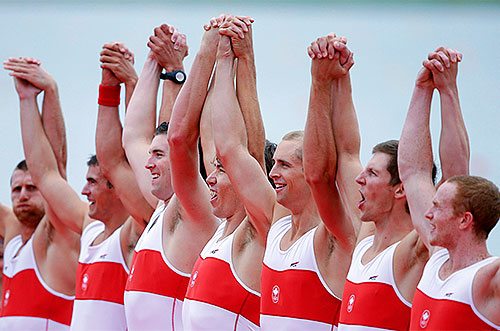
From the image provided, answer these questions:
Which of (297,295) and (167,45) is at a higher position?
(167,45)

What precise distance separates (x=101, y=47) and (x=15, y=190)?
87cm

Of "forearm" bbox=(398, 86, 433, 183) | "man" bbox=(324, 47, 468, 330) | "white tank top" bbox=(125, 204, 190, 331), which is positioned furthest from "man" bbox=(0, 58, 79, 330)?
"forearm" bbox=(398, 86, 433, 183)

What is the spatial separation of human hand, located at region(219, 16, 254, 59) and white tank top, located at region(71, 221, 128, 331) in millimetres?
1109

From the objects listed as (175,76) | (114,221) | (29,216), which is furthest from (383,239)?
(29,216)

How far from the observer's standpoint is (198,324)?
3920 millimetres

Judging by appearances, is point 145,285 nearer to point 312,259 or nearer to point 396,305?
point 312,259

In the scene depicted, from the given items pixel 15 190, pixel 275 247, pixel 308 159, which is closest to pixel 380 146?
pixel 308 159

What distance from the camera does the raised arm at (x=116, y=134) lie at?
15.5 ft

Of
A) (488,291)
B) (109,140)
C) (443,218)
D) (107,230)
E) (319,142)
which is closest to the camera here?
(488,291)

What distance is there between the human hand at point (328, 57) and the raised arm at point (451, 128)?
0.37 m

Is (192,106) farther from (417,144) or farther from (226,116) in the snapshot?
(417,144)

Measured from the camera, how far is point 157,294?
4250 millimetres

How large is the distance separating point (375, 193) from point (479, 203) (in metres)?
0.43

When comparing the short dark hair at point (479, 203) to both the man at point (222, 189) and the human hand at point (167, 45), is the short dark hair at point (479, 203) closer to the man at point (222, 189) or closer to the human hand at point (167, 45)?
the man at point (222, 189)
